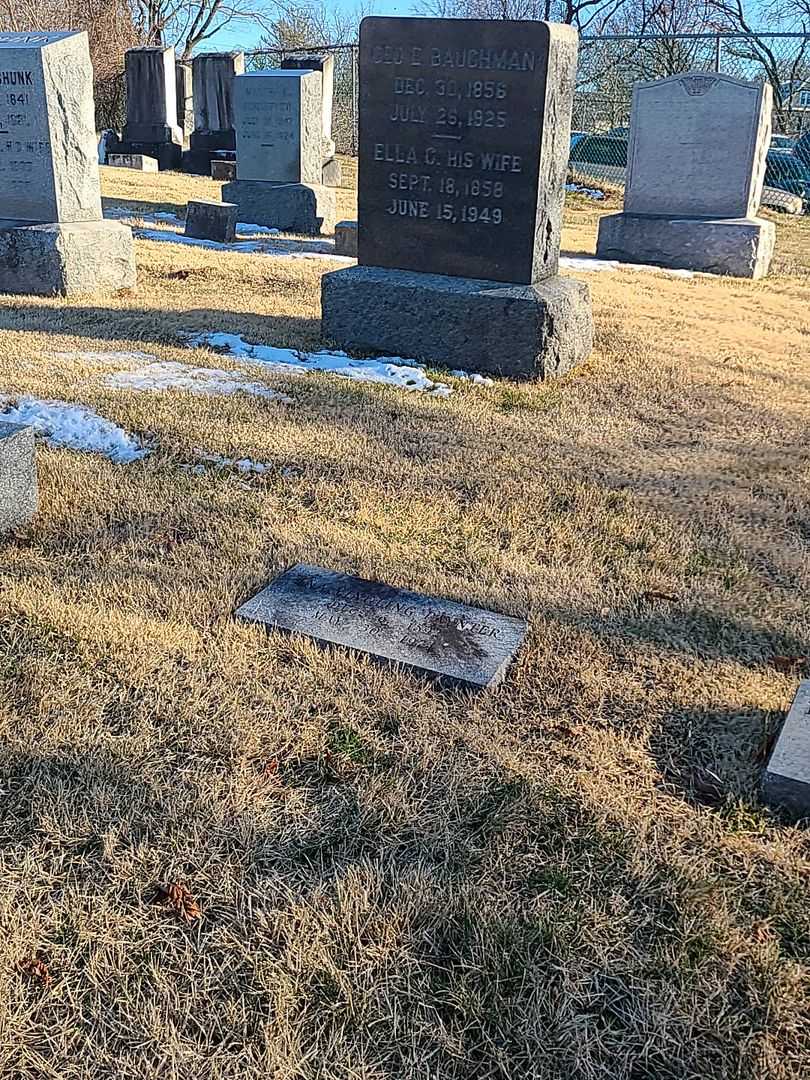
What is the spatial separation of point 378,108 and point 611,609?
4132mm

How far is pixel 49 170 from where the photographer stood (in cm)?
677

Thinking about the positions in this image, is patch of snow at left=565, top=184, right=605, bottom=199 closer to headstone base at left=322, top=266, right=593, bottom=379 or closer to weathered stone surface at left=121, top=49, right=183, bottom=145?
weathered stone surface at left=121, top=49, right=183, bottom=145

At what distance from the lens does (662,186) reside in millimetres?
→ 10258

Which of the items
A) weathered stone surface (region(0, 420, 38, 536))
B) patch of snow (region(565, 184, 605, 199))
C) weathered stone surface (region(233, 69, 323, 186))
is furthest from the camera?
patch of snow (region(565, 184, 605, 199))

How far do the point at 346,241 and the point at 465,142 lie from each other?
4.74 metres

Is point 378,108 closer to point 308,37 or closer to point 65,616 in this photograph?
point 65,616

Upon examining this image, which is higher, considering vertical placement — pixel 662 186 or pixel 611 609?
pixel 662 186

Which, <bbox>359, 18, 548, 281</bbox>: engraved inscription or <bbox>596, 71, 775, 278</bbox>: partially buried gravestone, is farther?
<bbox>596, 71, 775, 278</bbox>: partially buried gravestone

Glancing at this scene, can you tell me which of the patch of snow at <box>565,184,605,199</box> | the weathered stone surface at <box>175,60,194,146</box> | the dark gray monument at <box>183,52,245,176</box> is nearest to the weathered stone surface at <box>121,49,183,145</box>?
the dark gray monument at <box>183,52,245,176</box>

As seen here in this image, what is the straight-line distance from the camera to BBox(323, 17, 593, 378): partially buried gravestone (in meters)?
5.28

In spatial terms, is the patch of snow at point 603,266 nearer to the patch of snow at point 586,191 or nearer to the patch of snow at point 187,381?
the patch of snow at point 187,381

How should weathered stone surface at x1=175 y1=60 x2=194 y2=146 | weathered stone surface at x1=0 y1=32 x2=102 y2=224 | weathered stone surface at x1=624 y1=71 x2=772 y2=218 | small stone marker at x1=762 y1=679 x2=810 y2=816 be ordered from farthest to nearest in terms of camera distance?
weathered stone surface at x1=175 y1=60 x2=194 y2=146
weathered stone surface at x1=624 y1=71 x2=772 y2=218
weathered stone surface at x1=0 y1=32 x2=102 y2=224
small stone marker at x1=762 y1=679 x2=810 y2=816

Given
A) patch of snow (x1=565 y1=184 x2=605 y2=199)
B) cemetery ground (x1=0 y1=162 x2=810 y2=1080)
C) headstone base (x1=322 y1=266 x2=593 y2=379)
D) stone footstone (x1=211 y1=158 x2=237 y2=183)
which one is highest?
stone footstone (x1=211 y1=158 x2=237 y2=183)

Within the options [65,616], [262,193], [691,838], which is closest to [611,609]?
[691,838]
